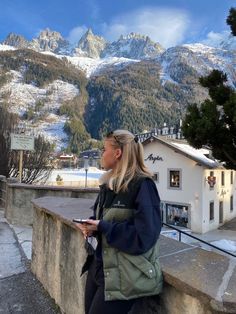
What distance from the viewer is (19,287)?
352 cm

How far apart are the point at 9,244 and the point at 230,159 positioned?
24.6 ft

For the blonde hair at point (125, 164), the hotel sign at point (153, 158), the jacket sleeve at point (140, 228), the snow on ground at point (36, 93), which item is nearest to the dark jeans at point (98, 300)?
the jacket sleeve at point (140, 228)

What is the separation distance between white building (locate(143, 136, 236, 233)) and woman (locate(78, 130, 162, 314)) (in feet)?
65.3

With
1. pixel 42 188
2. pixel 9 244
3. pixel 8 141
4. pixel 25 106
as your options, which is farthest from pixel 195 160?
pixel 25 106

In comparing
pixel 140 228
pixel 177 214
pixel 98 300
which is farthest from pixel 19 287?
pixel 177 214

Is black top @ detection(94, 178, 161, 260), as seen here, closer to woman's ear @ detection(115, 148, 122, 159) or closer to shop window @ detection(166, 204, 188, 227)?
woman's ear @ detection(115, 148, 122, 159)

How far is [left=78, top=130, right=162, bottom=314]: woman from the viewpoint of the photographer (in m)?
1.57

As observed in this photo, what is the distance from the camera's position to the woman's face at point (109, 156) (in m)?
1.83

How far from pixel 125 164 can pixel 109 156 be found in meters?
0.12

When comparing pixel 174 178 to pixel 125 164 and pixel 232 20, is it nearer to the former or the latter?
pixel 232 20

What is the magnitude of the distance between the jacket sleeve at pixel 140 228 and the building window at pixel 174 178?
22.5 meters

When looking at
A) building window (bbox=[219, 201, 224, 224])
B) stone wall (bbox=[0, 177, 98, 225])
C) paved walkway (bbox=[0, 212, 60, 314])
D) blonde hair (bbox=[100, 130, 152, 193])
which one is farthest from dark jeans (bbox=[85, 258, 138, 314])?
building window (bbox=[219, 201, 224, 224])

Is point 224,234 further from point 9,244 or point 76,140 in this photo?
point 76,140

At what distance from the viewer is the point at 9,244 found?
17.3ft
